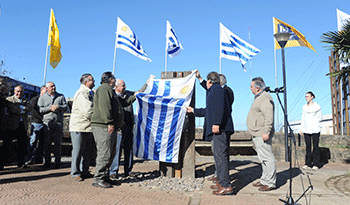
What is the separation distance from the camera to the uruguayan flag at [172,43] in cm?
1506

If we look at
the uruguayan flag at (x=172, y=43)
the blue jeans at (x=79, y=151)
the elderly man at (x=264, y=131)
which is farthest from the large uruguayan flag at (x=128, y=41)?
the elderly man at (x=264, y=131)

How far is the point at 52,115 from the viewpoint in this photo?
7.25 meters

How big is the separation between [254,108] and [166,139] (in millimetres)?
1843

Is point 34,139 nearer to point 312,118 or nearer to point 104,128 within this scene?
point 104,128

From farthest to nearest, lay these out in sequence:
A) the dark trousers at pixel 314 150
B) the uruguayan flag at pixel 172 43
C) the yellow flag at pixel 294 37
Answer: the uruguayan flag at pixel 172 43 < the yellow flag at pixel 294 37 < the dark trousers at pixel 314 150

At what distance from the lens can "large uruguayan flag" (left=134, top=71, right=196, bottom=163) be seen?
5.87m

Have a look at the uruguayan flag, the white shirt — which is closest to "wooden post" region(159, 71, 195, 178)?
the white shirt

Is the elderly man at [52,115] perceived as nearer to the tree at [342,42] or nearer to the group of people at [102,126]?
the group of people at [102,126]

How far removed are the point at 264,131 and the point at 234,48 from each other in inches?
376

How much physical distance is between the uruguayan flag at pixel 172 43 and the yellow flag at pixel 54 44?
16.9 feet

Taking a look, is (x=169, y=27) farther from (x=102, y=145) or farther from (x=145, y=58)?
(x=102, y=145)

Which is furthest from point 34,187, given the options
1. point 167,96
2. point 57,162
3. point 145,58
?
point 145,58

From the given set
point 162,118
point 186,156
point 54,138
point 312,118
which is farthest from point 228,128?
point 54,138

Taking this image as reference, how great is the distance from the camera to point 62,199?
4.17 meters
